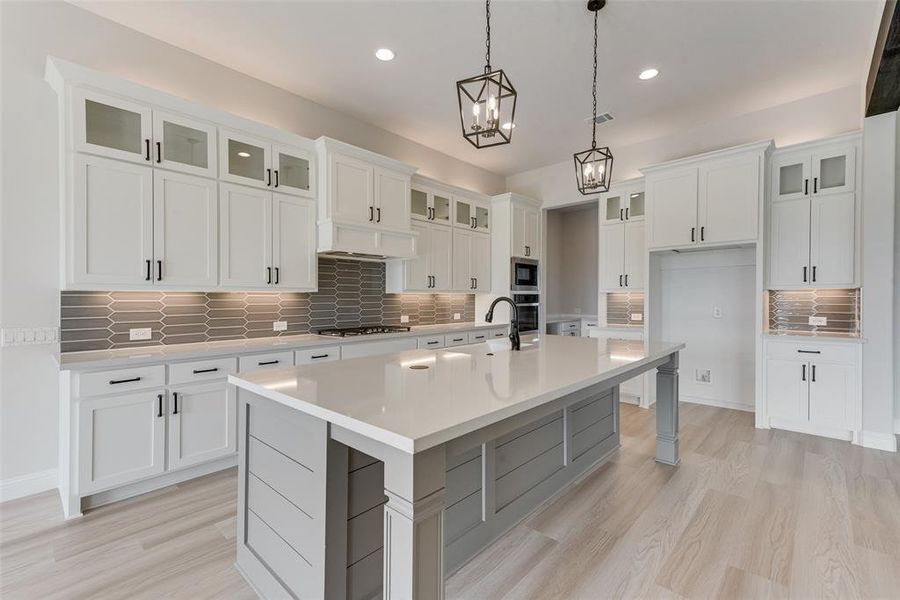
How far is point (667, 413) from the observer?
298cm

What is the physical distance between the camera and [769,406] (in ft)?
12.5

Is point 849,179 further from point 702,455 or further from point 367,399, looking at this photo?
point 367,399

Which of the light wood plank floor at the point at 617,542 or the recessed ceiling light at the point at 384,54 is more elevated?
the recessed ceiling light at the point at 384,54

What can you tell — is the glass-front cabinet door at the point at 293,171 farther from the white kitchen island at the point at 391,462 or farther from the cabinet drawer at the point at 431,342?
the white kitchen island at the point at 391,462

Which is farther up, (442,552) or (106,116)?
(106,116)

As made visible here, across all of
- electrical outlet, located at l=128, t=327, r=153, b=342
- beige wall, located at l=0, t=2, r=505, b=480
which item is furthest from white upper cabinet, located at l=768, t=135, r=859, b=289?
beige wall, located at l=0, t=2, r=505, b=480

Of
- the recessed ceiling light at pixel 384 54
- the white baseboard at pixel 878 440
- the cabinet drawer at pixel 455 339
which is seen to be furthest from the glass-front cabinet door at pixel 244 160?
the white baseboard at pixel 878 440

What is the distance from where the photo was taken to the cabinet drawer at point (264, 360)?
2.89 metres

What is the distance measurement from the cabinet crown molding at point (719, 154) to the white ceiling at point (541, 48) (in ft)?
1.60

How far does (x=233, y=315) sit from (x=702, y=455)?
12.8ft

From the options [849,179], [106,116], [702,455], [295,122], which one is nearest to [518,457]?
[702,455]

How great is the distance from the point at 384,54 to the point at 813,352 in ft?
14.5

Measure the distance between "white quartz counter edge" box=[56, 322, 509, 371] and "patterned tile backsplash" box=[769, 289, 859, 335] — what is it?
12.5ft

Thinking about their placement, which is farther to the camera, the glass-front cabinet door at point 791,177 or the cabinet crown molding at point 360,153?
the glass-front cabinet door at point 791,177
